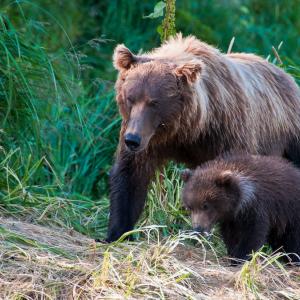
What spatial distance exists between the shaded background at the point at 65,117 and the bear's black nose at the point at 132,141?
35.6 inches

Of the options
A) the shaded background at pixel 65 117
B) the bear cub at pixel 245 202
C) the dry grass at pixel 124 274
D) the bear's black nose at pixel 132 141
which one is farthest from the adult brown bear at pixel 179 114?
the dry grass at pixel 124 274

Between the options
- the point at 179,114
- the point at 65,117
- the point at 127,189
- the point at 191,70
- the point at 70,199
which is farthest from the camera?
the point at 65,117

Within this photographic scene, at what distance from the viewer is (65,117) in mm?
10781

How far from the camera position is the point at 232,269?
23.4ft

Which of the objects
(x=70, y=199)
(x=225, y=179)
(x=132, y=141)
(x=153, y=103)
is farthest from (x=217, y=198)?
(x=70, y=199)

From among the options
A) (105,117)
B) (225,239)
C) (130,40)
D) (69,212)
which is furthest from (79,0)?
(225,239)

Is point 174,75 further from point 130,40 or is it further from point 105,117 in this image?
point 130,40

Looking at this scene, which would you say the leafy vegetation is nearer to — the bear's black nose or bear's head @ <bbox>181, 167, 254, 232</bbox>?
bear's head @ <bbox>181, 167, 254, 232</bbox>

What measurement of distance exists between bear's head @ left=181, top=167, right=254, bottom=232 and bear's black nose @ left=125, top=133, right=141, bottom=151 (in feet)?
1.60

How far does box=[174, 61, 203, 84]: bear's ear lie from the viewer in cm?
766

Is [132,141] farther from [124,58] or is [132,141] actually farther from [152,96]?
[124,58]

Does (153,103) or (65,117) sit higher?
(153,103)

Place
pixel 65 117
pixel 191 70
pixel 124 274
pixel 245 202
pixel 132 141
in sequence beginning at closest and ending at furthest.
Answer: pixel 124 274 < pixel 245 202 < pixel 132 141 < pixel 191 70 < pixel 65 117

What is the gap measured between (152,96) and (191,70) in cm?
32
